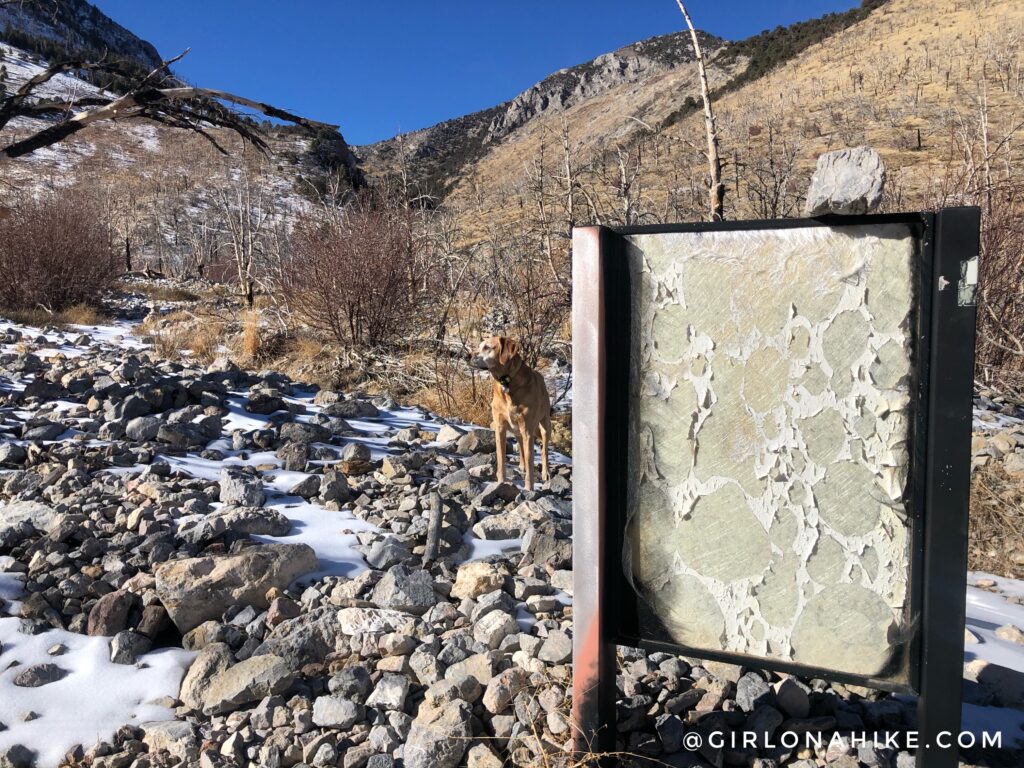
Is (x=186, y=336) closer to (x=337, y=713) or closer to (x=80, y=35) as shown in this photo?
(x=337, y=713)

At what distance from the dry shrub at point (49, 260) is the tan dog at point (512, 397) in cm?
1182

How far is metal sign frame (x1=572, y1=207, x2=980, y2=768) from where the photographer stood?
129 cm

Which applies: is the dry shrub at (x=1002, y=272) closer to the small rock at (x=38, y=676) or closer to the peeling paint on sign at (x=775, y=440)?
the peeling paint on sign at (x=775, y=440)

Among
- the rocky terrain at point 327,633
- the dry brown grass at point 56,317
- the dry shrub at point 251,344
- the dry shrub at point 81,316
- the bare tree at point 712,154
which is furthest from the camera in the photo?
the dry shrub at point 81,316

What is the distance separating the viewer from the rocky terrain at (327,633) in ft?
6.30

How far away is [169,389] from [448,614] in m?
4.07

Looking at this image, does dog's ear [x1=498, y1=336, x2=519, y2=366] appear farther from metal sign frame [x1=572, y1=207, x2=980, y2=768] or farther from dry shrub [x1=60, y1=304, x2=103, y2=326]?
dry shrub [x1=60, y1=304, x2=103, y2=326]

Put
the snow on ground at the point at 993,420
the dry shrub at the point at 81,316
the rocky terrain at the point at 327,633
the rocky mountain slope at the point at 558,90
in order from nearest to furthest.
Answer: the rocky terrain at the point at 327,633 → the snow on ground at the point at 993,420 → the dry shrub at the point at 81,316 → the rocky mountain slope at the point at 558,90

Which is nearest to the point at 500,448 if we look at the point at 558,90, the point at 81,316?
the point at 81,316

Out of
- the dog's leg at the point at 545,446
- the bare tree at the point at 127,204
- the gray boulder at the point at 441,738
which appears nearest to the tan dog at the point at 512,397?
the dog's leg at the point at 545,446

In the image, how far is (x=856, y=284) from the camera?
54.7 inches

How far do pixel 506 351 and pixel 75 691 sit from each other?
2735 mm

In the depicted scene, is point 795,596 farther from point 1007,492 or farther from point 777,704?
point 1007,492

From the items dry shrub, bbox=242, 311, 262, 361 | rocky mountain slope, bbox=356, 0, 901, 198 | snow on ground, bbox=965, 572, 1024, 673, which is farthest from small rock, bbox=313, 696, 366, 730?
rocky mountain slope, bbox=356, 0, 901, 198
